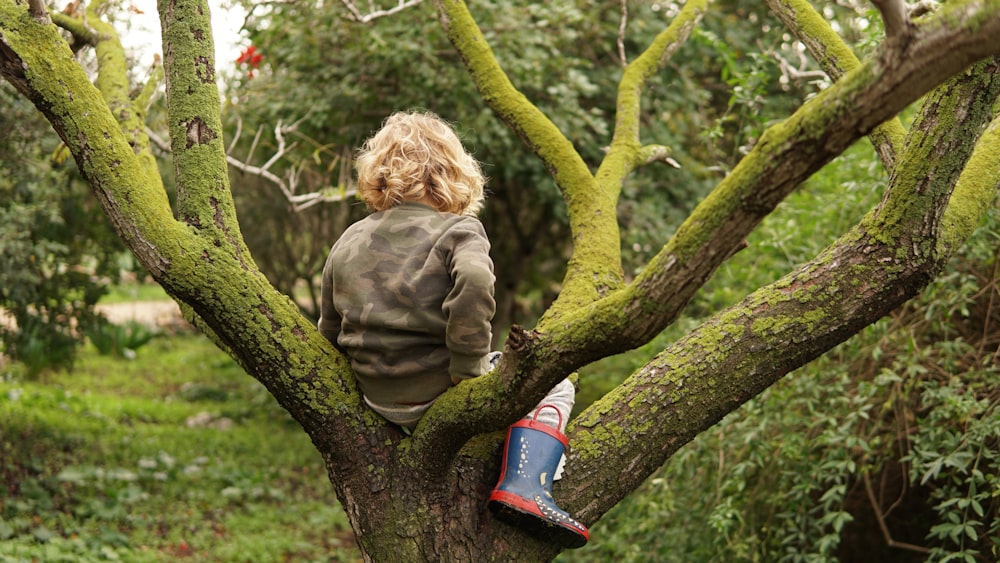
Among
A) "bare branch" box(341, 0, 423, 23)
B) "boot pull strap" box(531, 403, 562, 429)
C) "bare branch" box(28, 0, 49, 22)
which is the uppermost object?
"bare branch" box(341, 0, 423, 23)

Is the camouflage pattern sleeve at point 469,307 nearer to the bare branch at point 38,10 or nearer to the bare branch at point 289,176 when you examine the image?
the bare branch at point 38,10

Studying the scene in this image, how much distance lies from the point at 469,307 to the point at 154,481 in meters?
5.37

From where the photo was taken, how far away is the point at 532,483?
6.93ft

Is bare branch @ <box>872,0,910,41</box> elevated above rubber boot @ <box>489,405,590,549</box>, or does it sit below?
above

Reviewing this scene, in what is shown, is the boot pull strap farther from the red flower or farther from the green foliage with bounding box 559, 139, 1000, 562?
the red flower

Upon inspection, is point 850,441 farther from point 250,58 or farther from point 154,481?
point 154,481

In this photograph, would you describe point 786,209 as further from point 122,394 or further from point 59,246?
point 122,394

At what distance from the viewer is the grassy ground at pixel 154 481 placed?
5246 millimetres

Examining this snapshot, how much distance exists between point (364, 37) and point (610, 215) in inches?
143

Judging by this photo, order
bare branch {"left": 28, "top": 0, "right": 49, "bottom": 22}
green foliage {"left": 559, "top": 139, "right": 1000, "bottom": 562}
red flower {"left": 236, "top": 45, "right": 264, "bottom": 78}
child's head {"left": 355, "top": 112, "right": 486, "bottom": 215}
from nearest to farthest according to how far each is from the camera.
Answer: bare branch {"left": 28, "top": 0, "right": 49, "bottom": 22} → child's head {"left": 355, "top": 112, "right": 486, "bottom": 215} → green foliage {"left": 559, "top": 139, "right": 1000, "bottom": 562} → red flower {"left": 236, "top": 45, "right": 264, "bottom": 78}

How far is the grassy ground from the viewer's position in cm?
525

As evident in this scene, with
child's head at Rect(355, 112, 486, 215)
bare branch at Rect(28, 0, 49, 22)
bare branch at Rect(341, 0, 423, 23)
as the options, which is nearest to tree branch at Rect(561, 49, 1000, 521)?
child's head at Rect(355, 112, 486, 215)

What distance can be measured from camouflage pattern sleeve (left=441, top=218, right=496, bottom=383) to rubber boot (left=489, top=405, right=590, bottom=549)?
24 cm

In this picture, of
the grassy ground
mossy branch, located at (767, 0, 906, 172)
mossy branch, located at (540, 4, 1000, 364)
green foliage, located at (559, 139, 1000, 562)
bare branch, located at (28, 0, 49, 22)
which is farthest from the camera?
the grassy ground
